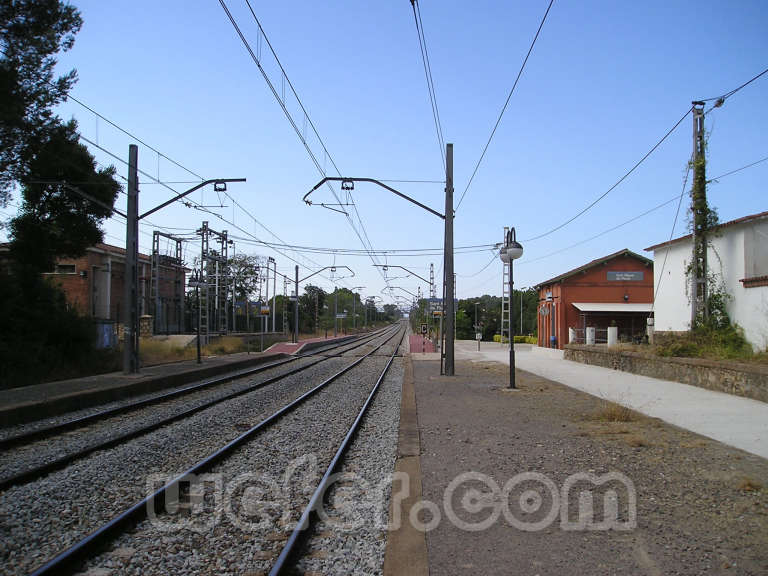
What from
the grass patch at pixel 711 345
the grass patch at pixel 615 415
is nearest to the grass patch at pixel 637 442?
the grass patch at pixel 615 415

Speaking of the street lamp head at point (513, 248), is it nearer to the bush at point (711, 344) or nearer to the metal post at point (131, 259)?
the bush at point (711, 344)

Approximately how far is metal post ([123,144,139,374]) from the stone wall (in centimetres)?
1509

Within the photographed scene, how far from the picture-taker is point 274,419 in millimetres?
11164

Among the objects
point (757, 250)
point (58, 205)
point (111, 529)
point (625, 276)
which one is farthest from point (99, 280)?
point (111, 529)

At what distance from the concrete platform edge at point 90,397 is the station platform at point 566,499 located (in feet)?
22.8

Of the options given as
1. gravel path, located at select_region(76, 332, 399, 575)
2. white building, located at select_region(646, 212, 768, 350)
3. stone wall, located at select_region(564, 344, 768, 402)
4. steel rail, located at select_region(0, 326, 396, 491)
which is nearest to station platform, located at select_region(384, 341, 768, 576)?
gravel path, located at select_region(76, 332, 399, 575)

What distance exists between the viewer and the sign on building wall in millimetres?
37188

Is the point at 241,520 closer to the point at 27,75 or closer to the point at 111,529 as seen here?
the point at 111,529

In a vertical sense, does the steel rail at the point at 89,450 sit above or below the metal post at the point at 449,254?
below

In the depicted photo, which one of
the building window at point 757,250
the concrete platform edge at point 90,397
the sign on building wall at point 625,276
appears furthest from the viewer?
the sign on building wall at point 625,276

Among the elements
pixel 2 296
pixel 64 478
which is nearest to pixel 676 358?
pixel 64 478

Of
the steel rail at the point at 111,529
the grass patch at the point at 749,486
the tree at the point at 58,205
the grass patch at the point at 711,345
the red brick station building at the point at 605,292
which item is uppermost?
the tree at the point at 58,205

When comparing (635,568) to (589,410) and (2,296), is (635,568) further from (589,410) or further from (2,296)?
(2,296)

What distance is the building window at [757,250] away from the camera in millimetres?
16734
